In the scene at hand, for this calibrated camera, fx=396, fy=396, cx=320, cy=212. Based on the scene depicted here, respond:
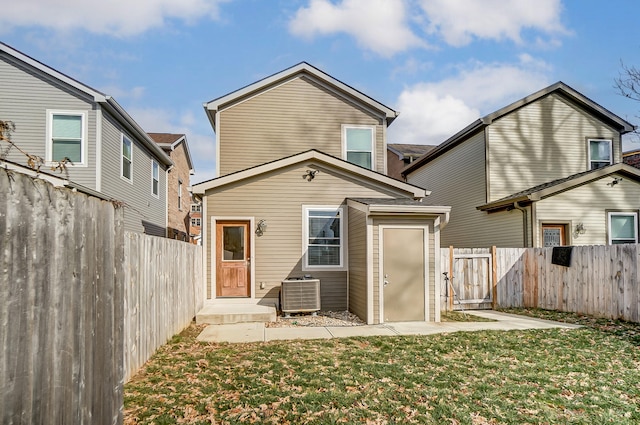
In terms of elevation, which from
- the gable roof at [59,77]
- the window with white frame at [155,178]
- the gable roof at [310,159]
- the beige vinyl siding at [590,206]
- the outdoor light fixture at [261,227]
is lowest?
the outdoor light fixture at [261,227]

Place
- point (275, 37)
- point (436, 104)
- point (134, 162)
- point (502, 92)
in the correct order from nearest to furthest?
1. point (275, 37)
2. point (134, 162)
3. point (502, 92)
4. point (436, 104)

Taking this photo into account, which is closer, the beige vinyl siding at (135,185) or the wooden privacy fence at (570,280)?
the wooden privacy fence at (570,280)

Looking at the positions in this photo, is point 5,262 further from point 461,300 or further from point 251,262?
point 461,300

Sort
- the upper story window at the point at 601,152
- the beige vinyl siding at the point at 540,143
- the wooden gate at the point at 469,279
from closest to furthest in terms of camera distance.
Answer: the wooden gate at the point at 469,279 → the beige vinyl siding at the point at 540,143 → the upper story window at the point at 601,152

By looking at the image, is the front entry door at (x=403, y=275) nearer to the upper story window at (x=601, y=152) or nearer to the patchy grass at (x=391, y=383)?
the patchy grass at (x=391, y=383)

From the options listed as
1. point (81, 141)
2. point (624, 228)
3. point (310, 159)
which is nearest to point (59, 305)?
point (310, 159)

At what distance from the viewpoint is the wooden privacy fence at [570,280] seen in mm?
8984

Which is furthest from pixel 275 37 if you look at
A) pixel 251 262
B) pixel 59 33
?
pixel 251 262

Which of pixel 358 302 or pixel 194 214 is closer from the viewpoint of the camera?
pixel 358 302

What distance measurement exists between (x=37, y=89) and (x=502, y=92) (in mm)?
23785

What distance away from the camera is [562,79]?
15.2 meters

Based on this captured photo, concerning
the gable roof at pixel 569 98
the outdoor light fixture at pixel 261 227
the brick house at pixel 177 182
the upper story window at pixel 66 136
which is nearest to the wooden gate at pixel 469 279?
the outdoor light fixture at pixel 261 227

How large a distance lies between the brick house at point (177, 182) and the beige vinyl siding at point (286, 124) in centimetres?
663

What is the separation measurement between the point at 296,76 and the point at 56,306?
12416 mm
